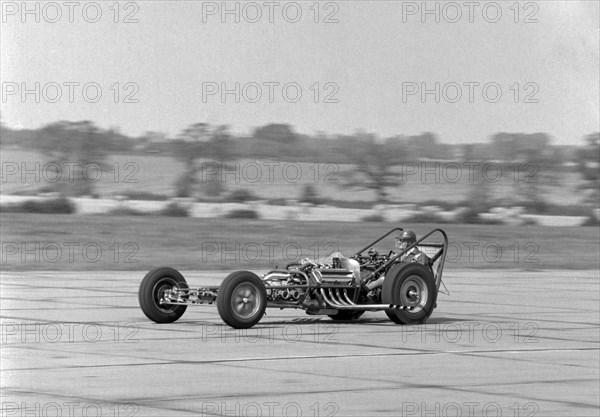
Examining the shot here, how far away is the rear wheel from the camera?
1703cm

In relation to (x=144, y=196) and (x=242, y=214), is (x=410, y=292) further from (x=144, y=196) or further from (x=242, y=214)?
(x=144, y=196)

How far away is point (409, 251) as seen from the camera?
1809 centimetres

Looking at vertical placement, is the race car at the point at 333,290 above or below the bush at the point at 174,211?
below

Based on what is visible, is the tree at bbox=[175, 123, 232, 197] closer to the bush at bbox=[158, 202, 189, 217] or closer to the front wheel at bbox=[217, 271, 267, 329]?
the bush at bbox=[158, 202, 189, 217]

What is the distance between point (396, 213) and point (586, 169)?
616 inches

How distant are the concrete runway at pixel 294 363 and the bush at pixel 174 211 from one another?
26401 millimetres

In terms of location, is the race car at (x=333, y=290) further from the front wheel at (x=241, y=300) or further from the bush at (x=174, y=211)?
the bush at (x=174, y=211)

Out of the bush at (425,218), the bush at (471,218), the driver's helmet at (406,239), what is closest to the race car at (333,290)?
the driver's helmet at (406,239)

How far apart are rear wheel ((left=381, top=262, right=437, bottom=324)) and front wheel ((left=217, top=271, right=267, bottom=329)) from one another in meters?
1.72

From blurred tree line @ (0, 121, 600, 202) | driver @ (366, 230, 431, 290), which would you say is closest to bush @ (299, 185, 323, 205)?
blurred tree line @ (0, 121, 600, 202)

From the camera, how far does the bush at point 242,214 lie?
49009mm

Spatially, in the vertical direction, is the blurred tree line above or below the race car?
above

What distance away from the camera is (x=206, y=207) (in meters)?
51.0

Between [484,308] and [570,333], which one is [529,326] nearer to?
[570,333]
